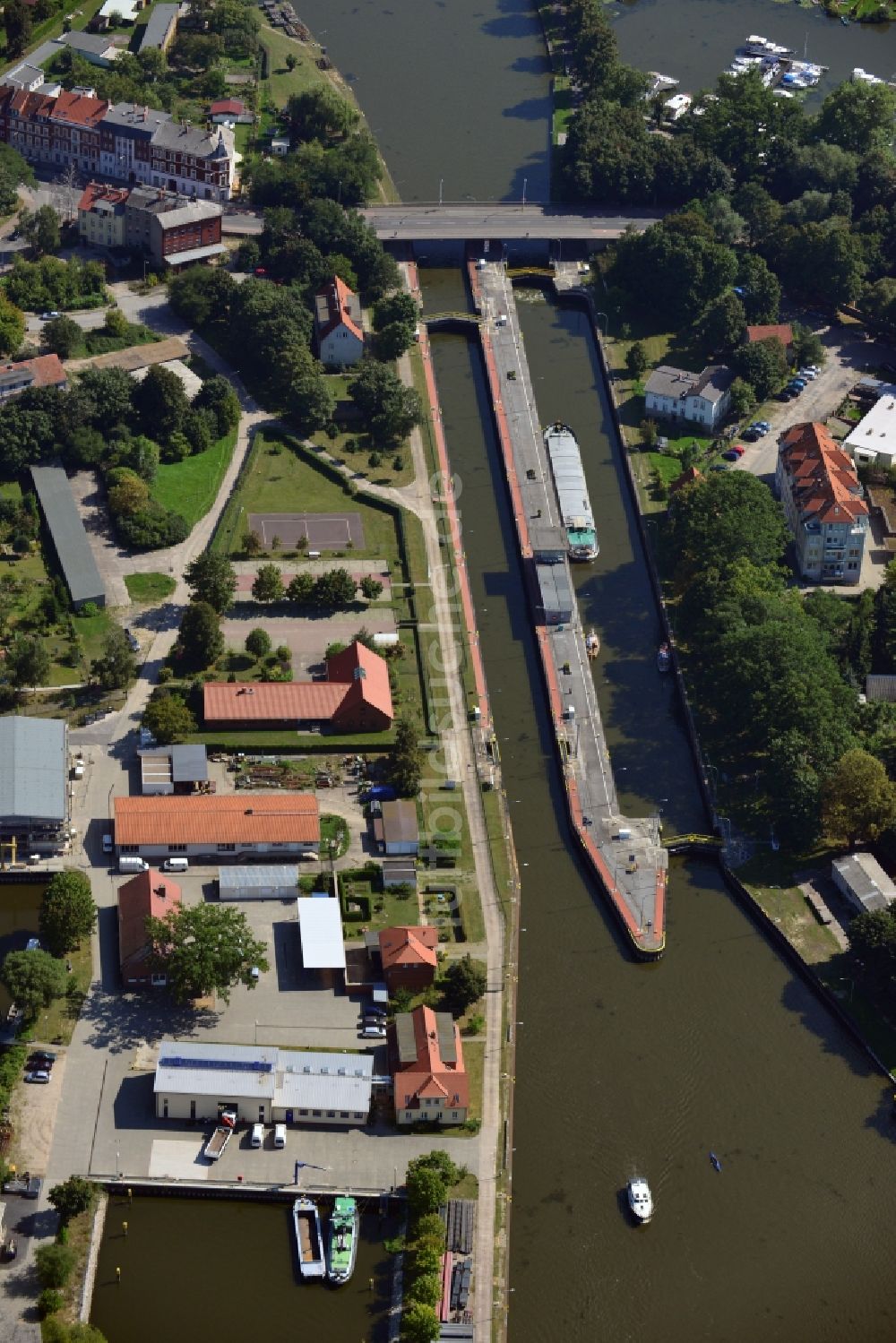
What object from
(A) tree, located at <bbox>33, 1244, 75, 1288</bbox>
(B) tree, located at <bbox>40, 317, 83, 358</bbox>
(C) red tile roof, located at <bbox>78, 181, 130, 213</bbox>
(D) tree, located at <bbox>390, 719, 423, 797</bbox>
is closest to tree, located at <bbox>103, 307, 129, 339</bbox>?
(B) tree, located at <bbox>40, 317, 83, 358</bbox>

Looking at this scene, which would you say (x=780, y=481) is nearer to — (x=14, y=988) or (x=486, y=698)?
(x=486, y=698)

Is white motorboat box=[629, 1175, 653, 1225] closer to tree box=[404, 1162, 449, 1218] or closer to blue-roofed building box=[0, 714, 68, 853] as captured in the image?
tree box=[404, 1162, 449, 1218]

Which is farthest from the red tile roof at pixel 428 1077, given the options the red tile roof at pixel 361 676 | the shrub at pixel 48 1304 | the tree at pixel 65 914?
the red tile roof at pixel 361 676

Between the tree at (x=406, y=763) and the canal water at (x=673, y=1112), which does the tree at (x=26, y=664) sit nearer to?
the tree at (x=406, y=763)

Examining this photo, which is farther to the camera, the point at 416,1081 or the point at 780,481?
the point at 780,481

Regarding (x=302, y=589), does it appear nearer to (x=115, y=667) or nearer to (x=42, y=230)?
(x=115, y=667)

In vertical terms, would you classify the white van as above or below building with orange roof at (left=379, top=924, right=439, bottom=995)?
below

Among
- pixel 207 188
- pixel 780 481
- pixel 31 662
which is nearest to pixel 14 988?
pixel 31 662
